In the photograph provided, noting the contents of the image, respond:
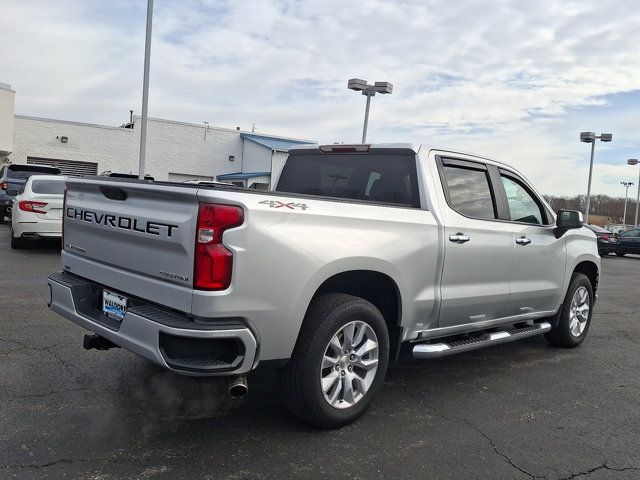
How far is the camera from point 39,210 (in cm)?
1033

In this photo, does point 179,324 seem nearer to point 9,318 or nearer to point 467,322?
point 467,322

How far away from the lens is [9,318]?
575 cm

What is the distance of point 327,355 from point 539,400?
200cm

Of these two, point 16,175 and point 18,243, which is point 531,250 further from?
point 16,175

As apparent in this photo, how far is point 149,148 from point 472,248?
87.9 ft

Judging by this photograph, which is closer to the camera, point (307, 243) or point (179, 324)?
point (179, 324)

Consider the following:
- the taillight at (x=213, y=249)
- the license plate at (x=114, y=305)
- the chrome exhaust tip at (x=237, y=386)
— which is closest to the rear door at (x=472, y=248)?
the chrome exhaust tip at (x=237, y=386)

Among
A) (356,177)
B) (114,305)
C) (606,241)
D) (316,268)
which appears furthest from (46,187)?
(606,241)

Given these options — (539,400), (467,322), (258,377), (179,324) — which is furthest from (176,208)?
(539,400)

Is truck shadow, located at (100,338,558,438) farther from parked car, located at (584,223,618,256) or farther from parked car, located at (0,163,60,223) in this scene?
parked car, located at (584,223,618,256)

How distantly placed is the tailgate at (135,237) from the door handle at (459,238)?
2083mm

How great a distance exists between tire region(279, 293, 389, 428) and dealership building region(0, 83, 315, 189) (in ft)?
71.3

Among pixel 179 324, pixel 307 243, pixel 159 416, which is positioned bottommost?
pixel 159 416

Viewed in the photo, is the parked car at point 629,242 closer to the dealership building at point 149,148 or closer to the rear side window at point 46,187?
the dealership building at point 149,148
